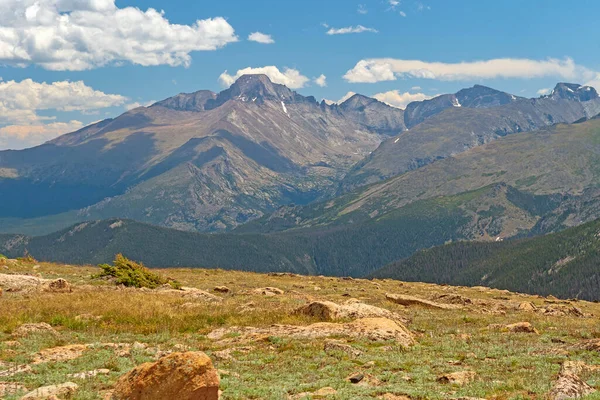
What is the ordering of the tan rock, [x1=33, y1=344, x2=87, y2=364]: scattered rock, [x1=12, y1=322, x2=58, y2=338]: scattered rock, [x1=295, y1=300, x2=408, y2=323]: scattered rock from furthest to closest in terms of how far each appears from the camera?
[x1=295, y1=300, x2=408, y2=323]: scattered rock → [x1=12, y1=322, x2=58, y2=338]: scattered rock → [x1=33, y1=344, x2=87, y2=364]: scattered rock → the tan rock

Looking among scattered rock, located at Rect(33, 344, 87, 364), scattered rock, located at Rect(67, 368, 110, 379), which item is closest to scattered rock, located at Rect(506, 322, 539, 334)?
scattered rock, located at Rect(67, 368, 110, 379)

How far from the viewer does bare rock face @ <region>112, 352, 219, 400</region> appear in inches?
620

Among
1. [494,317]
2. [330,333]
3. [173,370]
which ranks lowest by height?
[494,317]

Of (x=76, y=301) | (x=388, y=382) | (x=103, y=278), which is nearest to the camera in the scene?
(x=388, y=382)

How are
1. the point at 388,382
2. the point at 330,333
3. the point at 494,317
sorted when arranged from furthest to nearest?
1. the point at 494,317
2. the point at 330,333
3. the point at 388,382

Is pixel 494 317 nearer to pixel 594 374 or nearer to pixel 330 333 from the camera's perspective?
pixel 330 333

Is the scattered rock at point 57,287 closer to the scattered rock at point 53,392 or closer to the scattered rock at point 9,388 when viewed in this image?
the scattered rock at point 9,388

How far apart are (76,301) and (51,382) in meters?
16.7

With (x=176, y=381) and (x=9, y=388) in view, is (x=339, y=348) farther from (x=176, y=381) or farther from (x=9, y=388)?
(x=9, y=388)

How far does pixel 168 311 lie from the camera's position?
110 ft

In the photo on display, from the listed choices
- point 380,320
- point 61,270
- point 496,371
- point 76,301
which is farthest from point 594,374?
point 61,270

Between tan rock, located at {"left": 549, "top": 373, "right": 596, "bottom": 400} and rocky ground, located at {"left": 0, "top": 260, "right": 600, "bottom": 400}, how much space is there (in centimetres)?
6

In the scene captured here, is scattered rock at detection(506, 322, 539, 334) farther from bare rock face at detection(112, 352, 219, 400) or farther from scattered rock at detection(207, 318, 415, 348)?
bare rock face at detection(112, 352, 219, 400)

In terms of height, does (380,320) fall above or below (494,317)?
above
